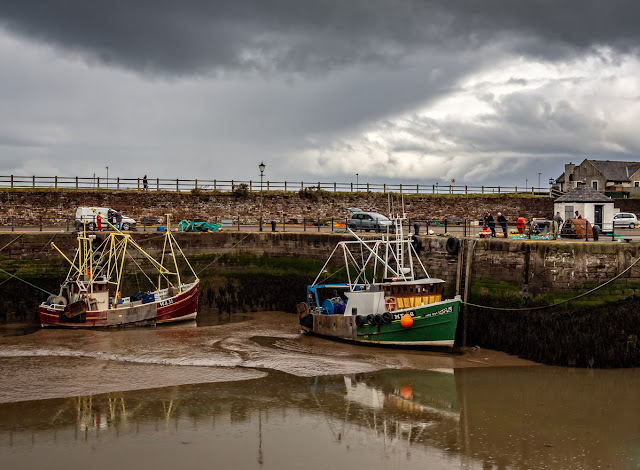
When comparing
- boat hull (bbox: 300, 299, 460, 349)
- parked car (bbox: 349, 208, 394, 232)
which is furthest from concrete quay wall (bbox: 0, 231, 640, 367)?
parked car (bbox: 349, 208, 394, 232)

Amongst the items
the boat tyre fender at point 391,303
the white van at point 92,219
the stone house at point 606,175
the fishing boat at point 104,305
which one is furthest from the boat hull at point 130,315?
the stone house at point 606,175

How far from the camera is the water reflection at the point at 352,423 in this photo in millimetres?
13281

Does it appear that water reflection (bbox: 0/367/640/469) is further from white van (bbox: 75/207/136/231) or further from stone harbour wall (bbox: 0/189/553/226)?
stone harbour wall (bbox: 0/189/553/226)

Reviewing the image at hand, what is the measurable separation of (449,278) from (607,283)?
5871 millimetres

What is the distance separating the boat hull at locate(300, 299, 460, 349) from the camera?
21.5m

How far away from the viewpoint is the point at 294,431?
1477 centimetres

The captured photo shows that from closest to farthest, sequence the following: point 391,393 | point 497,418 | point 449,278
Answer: point 497,418 < point 391,393 < point 449,278

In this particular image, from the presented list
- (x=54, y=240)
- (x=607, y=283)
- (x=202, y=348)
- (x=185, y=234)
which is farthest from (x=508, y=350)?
(x=54, y=240)

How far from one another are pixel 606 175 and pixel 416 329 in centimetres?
4772

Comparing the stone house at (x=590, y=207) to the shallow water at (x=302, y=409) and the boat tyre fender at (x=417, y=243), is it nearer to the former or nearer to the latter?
the boat tyre fender at (x=417, y=243)

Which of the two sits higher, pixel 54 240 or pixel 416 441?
pixel 54 240

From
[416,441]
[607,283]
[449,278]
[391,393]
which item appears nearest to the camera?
[416,441]

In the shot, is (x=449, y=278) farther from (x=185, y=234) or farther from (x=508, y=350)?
(x=185, y=234)

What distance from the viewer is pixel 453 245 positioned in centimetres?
2473
